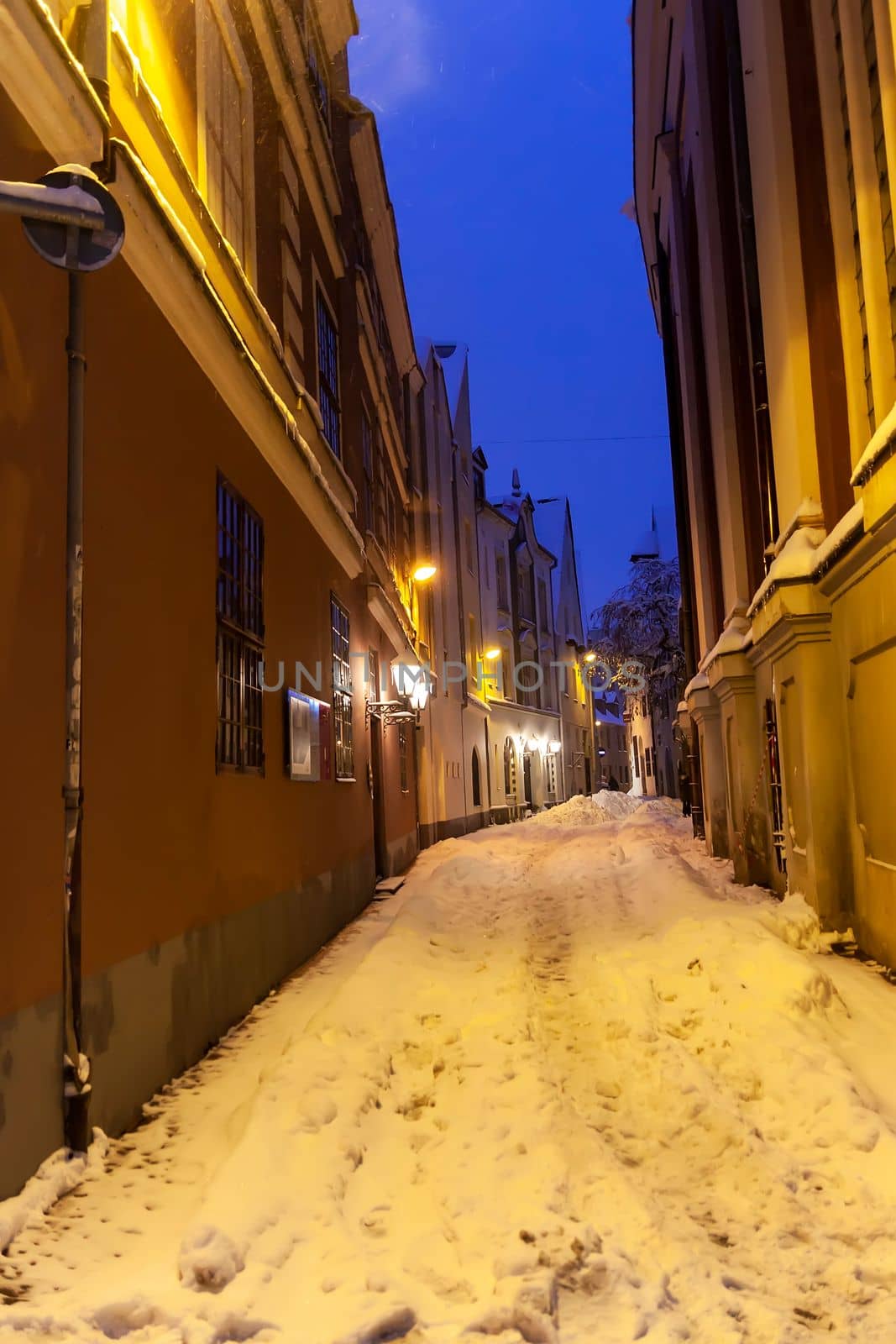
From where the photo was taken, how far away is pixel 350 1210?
341 centimetres

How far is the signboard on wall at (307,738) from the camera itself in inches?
311

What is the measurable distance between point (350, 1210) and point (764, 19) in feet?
33.4

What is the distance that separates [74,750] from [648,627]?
2977 centimetres

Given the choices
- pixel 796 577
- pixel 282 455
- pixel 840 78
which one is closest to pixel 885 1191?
pixel 796 577

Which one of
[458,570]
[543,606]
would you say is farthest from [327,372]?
[543,606]

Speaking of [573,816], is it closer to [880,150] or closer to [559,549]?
[559,549]

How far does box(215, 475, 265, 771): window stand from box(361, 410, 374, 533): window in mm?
6180

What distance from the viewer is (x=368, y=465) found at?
45.8 ft

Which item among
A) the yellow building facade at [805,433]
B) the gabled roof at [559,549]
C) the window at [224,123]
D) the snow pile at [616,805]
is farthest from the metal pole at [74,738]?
the gabled roof at [559,549]

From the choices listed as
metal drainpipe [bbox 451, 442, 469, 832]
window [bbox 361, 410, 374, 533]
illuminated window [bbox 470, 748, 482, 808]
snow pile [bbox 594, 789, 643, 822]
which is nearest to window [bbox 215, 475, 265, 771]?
window [bbox 361, 410, 374, 533]

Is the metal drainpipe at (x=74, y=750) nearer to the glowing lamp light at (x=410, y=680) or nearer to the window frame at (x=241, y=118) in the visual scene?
the window frame at (x=241, y=118)

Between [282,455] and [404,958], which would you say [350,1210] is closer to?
[404,958]

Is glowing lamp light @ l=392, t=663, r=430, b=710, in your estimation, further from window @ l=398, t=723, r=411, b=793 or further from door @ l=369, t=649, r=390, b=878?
window @ l=398, t=723, r=411, b=793

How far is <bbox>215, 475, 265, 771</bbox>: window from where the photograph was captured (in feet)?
20.9
